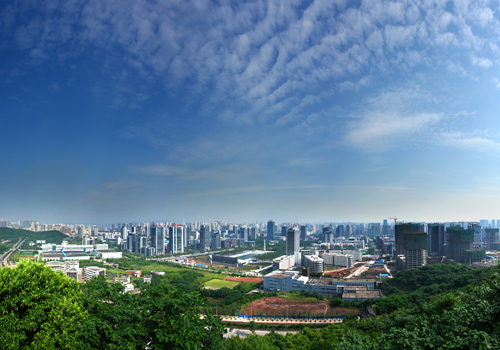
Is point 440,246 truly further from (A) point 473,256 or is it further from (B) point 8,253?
(B) point 8,253

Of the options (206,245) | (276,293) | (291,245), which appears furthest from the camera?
(206,245)

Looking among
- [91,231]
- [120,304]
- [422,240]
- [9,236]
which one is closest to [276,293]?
[422,240]

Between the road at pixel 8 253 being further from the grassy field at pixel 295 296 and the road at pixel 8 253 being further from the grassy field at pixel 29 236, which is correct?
the grassy field at pixel 295 296

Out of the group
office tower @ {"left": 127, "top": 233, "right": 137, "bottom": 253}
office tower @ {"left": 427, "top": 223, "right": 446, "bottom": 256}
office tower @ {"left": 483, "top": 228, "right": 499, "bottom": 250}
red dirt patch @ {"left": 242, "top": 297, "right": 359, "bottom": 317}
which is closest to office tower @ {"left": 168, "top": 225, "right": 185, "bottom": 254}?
office tower @ {"left": 127, "top": 233, "right": 137, "bottom": 253}

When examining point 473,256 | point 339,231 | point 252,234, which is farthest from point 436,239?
point 252,234

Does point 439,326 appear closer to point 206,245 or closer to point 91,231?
point 206,245

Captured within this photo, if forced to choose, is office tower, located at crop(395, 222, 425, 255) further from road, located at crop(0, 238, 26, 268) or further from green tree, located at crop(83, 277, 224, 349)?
road, located at crop(0, 238, 26, 268)
